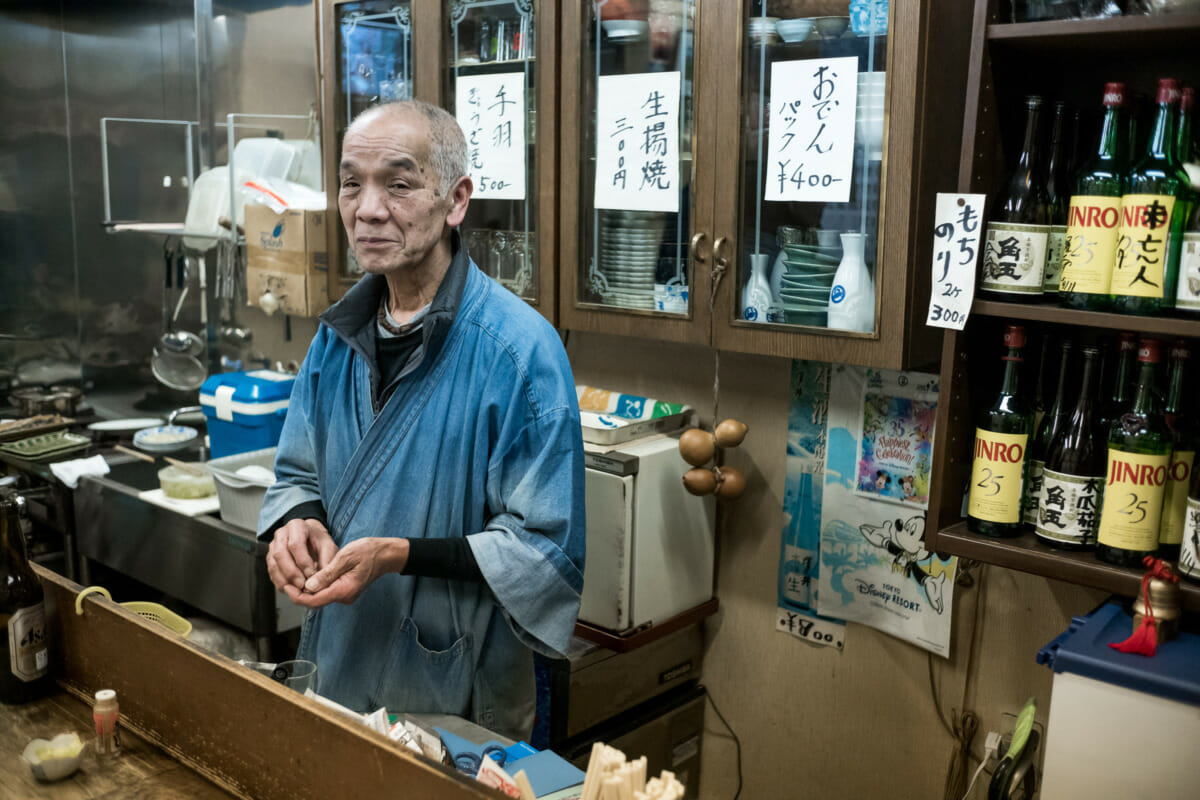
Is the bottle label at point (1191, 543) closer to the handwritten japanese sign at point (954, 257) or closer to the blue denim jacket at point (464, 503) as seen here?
the handwritten japanese sign at point (954, 257)

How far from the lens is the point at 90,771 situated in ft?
3.95

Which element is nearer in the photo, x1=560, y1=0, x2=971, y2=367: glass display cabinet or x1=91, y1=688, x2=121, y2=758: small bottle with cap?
x1=91, y1=688, x2=121, y2=758: small bottle with cap

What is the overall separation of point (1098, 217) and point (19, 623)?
1623 mm

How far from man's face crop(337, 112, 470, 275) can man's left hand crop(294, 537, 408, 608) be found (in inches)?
17.1

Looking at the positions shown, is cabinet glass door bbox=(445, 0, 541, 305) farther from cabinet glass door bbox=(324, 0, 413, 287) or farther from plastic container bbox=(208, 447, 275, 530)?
plastic container bbox=(208, 447, 275, 530)

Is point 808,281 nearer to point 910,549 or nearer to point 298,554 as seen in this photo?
point 910,549

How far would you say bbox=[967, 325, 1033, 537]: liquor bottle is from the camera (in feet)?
5.18

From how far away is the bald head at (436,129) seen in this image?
1608 mm

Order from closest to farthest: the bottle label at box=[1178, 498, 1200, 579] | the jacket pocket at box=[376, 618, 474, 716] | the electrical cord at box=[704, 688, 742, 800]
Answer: the bottle label at box=[1178, 498, 1200, 579] < the jacket pocket at box=[376, 618, 474, 716] < the electrical cord at box=[704, 688, 742, 800]

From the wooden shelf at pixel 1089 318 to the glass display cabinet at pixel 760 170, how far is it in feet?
0.60

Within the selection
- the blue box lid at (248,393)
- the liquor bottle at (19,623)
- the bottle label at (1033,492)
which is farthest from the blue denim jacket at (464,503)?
the blue box lid at (248,393)

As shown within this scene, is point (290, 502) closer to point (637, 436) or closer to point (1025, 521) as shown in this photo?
point (637, 436)

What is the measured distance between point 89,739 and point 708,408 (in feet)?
4.89

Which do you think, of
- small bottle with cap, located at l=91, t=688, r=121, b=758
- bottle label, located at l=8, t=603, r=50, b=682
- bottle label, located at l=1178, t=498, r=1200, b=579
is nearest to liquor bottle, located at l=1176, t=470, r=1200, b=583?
bottle label, located at l=1178, t=498, r=1200, b=579
